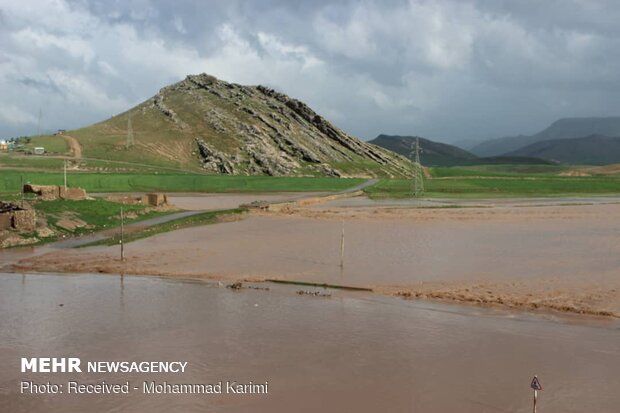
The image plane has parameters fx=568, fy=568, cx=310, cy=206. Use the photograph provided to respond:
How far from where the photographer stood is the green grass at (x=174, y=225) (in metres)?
35.5

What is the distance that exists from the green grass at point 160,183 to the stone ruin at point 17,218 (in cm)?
3441

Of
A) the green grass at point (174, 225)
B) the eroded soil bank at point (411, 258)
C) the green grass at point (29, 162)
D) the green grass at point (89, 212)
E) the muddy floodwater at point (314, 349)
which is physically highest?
the green grass at point (29, 162)

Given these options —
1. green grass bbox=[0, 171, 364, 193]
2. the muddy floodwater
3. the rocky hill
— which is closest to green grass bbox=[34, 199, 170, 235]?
the muddy floodwater

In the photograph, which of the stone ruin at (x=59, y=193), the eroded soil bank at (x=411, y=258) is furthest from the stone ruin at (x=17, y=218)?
the stone ruin at (x=59, y=193)

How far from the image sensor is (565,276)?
2519cm

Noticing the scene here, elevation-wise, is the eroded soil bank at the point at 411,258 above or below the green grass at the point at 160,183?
A: below

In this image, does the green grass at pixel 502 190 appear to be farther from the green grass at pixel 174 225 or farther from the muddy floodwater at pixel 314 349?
the muddy floodwater at pixel 314 349

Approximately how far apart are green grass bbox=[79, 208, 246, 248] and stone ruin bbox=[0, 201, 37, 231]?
4368 mm

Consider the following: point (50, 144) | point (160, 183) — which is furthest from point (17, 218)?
point (50, 144)

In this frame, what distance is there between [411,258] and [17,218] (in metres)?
23.6

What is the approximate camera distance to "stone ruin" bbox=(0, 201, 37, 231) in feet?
111

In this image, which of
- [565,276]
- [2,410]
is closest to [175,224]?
[565,276]

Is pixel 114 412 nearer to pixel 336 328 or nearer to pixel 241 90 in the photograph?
pixel 336 328

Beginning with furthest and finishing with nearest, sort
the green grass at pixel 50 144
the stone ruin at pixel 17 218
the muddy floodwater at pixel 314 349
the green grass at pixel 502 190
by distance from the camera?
the green grass at pixel 50 144 → the green grass at pixel 502 190 → the stone ruin at pixel 17 218 → the muddy floodwater at pixel 314 349
